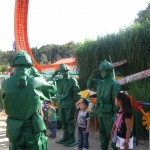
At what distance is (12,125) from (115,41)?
653 cm

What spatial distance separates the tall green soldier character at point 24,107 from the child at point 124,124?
109 cm

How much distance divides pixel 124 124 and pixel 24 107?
4.74 ft

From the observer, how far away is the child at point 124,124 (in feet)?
12.2

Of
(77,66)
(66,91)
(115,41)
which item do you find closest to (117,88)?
(66,91)

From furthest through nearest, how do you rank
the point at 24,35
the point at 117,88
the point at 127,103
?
the point at 24,35, the point at 117,88, the point at 127,103

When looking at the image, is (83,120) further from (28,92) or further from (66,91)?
(28,92)

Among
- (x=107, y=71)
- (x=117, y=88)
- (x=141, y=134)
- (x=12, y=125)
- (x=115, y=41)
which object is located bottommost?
(x=141, y=134)

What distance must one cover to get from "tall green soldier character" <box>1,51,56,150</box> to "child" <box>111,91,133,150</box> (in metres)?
1.09

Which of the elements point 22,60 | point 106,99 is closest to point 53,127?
point 106,99

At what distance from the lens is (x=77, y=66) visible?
10398 millimetres

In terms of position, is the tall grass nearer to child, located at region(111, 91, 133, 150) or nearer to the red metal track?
child, located at region(111, 91, 133, 150)

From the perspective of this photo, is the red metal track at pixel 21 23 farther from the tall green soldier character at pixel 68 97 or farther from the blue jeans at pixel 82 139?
the blue jeans at pixel 82 139

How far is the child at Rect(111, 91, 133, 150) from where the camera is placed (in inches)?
146

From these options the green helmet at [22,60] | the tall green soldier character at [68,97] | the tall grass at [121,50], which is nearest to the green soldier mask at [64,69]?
the tall green soldier character at [68,97]
